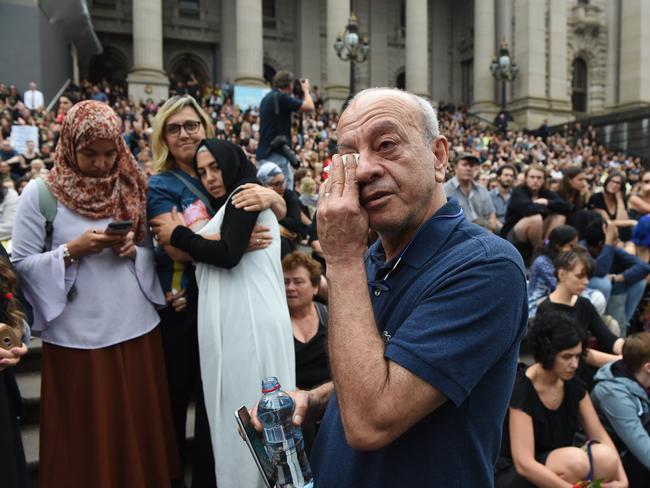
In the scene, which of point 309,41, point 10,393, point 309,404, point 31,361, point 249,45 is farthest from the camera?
point 309,41

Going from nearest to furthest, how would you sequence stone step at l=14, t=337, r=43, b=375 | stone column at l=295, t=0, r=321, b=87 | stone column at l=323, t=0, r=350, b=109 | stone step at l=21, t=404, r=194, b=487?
stone step at l=21, t=404, r=194, b=487 < stone step at l=14, t=337, r=43, b=375 < stone column at l=323, t=0, r=350, b=109 < stone column at l=295, t=0, r=321, b=87

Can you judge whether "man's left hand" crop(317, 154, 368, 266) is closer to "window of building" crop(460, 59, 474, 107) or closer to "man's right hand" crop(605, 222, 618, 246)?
"man's right hand" crop(605, 222, 618, 246)

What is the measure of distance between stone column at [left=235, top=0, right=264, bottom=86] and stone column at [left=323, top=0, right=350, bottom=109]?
3689 millimetres

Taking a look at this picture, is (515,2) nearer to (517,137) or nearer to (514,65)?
(514,65)

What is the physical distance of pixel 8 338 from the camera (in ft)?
7.38

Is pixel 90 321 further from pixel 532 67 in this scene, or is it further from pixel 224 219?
pixel 532 67

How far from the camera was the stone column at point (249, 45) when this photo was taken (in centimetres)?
2781

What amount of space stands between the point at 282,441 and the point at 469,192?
18.3ft

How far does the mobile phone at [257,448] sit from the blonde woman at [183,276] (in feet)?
4.61

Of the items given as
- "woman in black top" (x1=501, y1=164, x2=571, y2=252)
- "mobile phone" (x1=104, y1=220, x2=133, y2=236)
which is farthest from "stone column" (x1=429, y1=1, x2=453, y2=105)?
"mobile phone" (x1=104, y1=220, x2=133, y2=236)

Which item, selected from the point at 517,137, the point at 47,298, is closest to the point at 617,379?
the point at 47,298

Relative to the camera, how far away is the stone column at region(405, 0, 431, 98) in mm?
31344

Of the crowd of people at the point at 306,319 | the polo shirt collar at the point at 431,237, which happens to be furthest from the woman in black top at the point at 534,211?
the polo shirt collar at the point at 431,237

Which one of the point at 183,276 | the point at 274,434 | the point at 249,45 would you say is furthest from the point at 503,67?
the point at 274,434
